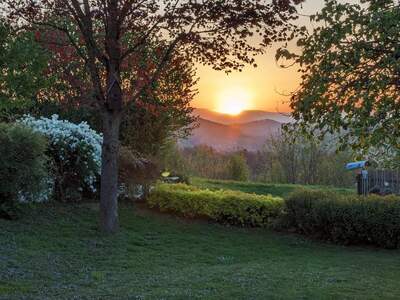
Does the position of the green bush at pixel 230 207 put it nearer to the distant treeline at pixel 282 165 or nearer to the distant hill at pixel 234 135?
the distant treeline at pixel 282 165

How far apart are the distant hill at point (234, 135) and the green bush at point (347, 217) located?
15.3 meters

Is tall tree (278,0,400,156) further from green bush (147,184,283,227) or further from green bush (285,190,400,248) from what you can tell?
green bush (147,184,283,227)

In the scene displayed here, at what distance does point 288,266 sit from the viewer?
8.70 metres

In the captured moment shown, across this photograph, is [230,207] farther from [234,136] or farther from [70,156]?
[234,136]

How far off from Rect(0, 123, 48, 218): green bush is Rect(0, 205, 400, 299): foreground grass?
487mm

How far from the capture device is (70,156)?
12.9 m

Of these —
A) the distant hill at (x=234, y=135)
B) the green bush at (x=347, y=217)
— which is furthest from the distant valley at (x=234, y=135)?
the green bush at (x=347, y=217)

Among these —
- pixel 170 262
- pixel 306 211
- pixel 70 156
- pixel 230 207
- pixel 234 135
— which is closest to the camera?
pixel 170 262

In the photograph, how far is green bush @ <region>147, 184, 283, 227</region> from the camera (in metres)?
13.0

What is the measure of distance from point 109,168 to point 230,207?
3647 mm

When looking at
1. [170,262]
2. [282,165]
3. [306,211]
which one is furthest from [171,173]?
[282,165]

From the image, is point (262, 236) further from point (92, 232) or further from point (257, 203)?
point (92, 232)

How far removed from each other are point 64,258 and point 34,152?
2931mm

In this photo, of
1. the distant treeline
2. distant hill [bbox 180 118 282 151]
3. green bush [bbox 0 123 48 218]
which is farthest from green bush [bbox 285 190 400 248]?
distant hill [bbox 180 118 282 151]
